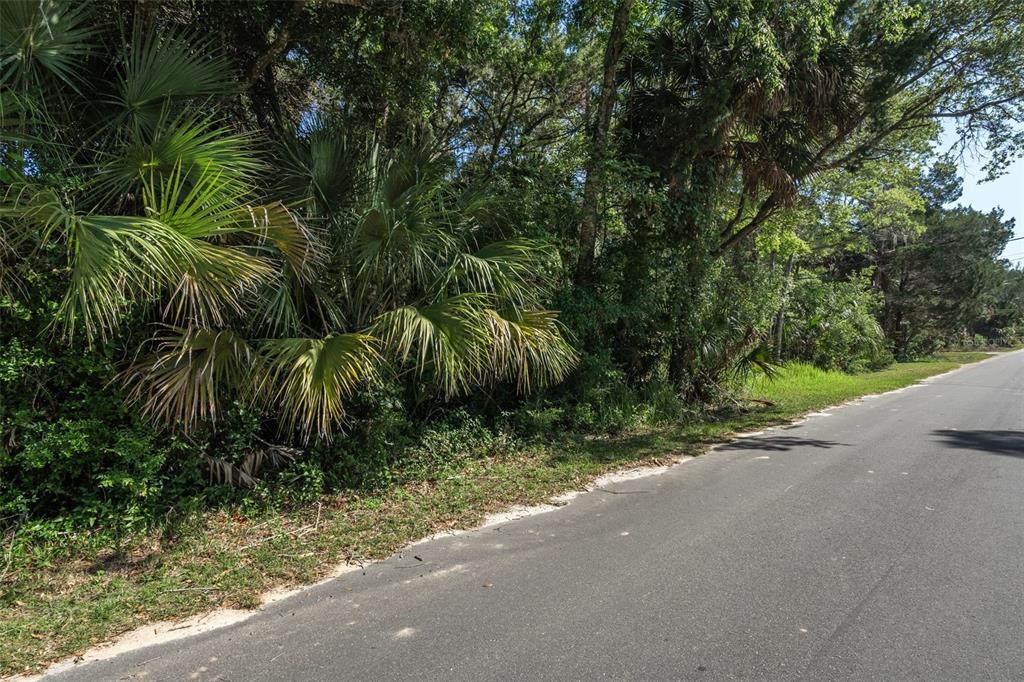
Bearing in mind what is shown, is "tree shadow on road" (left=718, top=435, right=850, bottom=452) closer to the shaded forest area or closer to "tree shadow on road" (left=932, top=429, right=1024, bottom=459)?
the shaded forest area

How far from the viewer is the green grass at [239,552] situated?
3766 mm

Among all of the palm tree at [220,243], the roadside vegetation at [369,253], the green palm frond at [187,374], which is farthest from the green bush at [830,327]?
the green palm frond at [187,374]

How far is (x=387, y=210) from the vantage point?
20.9ft

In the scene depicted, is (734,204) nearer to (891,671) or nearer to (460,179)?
(460,179)

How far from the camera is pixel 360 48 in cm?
824

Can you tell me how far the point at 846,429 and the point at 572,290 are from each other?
5.39m

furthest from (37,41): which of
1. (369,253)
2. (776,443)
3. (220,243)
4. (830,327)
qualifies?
(830,327)

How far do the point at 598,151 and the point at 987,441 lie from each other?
23.6ft

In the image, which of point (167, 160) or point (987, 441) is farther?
point (987, 441)

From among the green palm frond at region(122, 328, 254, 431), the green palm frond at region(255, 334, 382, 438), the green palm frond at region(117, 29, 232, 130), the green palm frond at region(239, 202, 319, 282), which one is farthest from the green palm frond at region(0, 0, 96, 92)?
the green palm frond at region(255, 334, 382, 438)

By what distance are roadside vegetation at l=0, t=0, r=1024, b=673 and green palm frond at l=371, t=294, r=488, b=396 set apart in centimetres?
3

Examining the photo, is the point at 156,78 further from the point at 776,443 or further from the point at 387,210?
the point at 776,443

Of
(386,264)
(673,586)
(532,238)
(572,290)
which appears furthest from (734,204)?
(673,586)

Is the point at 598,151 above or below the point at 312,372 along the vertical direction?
above
